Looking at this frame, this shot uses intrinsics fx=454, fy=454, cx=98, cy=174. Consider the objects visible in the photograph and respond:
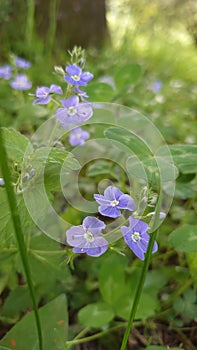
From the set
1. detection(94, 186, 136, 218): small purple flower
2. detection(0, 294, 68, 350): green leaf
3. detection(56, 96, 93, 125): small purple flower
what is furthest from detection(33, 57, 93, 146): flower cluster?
detection(0, 294, 68, 350): green leaf

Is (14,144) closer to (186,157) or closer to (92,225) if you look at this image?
(92,225)

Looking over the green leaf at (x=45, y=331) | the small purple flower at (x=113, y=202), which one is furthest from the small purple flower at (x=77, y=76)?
the green leaf at (x=45, y=331)

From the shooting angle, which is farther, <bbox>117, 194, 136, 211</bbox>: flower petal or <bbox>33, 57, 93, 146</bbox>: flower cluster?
<bbox>33, 57, 93, 146</bbox>: flower cluster

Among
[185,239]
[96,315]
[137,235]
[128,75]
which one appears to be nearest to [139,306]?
[96,315]

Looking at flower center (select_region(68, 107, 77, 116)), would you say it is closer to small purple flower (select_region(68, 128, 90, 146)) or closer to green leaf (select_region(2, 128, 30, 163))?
green leaf (select_region(2, 128, 30, 163))

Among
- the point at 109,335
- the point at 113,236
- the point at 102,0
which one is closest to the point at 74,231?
the point at 113,236

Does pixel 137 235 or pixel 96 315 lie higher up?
pixel 137 235
